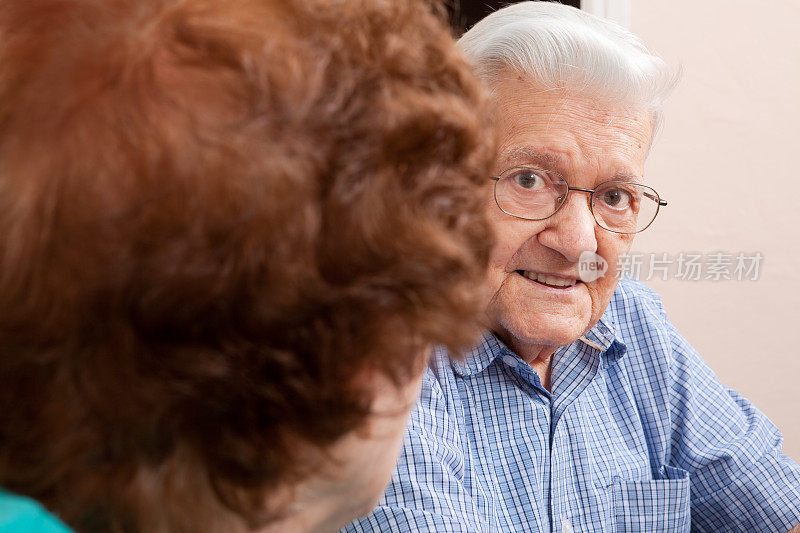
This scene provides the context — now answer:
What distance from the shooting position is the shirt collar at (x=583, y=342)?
47.6 inches

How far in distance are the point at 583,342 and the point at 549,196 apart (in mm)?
287

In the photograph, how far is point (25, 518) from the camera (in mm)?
448

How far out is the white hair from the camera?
1183 mm

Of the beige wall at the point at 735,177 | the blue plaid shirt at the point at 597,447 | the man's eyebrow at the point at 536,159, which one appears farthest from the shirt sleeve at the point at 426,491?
the beige wall at the point at 735,177

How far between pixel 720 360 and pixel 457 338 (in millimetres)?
2287

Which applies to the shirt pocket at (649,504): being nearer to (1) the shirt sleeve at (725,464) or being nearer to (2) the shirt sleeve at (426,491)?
(1) the shirt sleeve at (725,464)

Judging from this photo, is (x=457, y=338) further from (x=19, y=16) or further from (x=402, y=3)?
(x=19, y=16)

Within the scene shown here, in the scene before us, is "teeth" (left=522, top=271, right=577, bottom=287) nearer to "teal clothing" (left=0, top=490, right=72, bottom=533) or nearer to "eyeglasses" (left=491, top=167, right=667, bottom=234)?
"eyeglasses" (left=491, top=167, right=667, bottom=234)

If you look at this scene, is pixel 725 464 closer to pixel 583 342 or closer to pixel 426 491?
pixel 583 342

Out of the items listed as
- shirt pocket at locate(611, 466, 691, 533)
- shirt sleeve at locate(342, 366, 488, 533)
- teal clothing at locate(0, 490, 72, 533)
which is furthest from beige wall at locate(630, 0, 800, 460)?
teal clothing at locate(0, 490, 72, 533)

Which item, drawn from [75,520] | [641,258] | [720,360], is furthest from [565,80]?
[720,360]

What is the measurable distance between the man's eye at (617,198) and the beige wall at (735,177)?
1.17m

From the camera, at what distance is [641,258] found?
2.43 m

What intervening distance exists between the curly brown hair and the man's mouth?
748 millimetres
